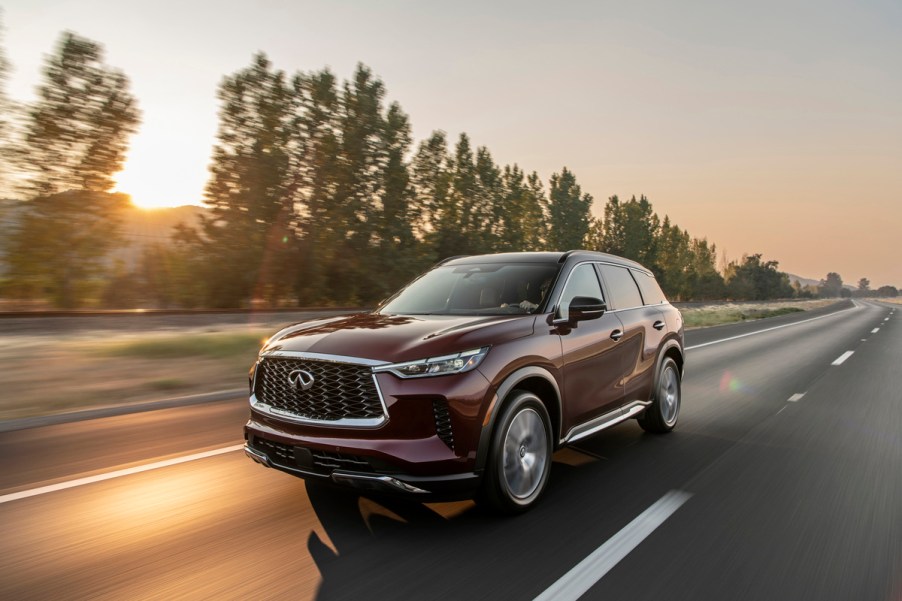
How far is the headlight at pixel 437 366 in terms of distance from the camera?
11.9 ft

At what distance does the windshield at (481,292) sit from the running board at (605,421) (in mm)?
965

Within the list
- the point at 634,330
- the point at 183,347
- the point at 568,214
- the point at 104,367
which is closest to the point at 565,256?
the point at 634,330

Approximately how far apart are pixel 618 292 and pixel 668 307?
1.38 meters

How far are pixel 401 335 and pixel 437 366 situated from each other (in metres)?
0.40

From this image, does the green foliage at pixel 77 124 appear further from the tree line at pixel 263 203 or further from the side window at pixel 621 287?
the side window at pixel 621 287

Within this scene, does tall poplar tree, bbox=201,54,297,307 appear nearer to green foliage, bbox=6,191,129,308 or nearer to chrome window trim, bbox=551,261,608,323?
green foliage, bbox=6,191,129,308

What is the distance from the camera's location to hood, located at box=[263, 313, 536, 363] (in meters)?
3.73

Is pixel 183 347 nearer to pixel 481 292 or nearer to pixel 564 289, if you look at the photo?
pixel 481 292

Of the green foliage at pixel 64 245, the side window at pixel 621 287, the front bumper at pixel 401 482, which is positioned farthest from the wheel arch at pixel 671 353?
the green foliage at pixel 64 245

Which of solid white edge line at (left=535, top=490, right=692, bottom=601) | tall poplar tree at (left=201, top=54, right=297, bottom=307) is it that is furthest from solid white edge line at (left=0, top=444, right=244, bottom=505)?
tall poplar tree at (left=201, top=54, right=297, bottom=307)

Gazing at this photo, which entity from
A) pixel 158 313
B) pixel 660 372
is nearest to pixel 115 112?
pixel 158 313

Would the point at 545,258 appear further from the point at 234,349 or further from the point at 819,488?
the point at 234,349

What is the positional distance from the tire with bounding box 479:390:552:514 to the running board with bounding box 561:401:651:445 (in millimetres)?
345

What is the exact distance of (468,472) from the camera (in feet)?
A: 12.1
